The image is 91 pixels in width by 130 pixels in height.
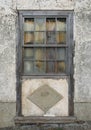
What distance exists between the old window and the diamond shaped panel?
37 cm

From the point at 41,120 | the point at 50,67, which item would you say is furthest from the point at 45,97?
the point at 50,67

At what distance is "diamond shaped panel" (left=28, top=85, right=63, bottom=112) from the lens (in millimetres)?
8023

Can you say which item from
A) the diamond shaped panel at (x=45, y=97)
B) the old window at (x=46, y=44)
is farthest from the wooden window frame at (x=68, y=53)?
the diamond shaped panel at (x=45, y=97)

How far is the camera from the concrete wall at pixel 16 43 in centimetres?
798

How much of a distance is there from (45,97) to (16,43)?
1.40 metres

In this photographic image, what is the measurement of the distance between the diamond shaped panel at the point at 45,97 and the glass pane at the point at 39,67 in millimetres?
375

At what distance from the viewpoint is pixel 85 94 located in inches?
317

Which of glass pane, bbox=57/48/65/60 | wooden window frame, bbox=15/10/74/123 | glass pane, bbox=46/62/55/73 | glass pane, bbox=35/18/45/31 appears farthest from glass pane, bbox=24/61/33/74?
glass pane, bbox=35/18/45/31

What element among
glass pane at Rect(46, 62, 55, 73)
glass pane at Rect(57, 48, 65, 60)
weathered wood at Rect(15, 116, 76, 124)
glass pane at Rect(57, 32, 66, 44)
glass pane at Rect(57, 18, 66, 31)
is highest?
glass pane at Rect(57, 18, 66, 31)

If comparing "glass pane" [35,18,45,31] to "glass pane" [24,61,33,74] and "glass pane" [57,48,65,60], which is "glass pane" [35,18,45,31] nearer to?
"glass pane" [57,48,65,60]

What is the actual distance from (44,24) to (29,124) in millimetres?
2308

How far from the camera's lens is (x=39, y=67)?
811 centimetres

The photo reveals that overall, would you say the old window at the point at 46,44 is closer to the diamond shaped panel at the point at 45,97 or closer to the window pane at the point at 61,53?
the window pane at the point at 61,53

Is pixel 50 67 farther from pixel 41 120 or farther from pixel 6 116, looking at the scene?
pixel 6 116
